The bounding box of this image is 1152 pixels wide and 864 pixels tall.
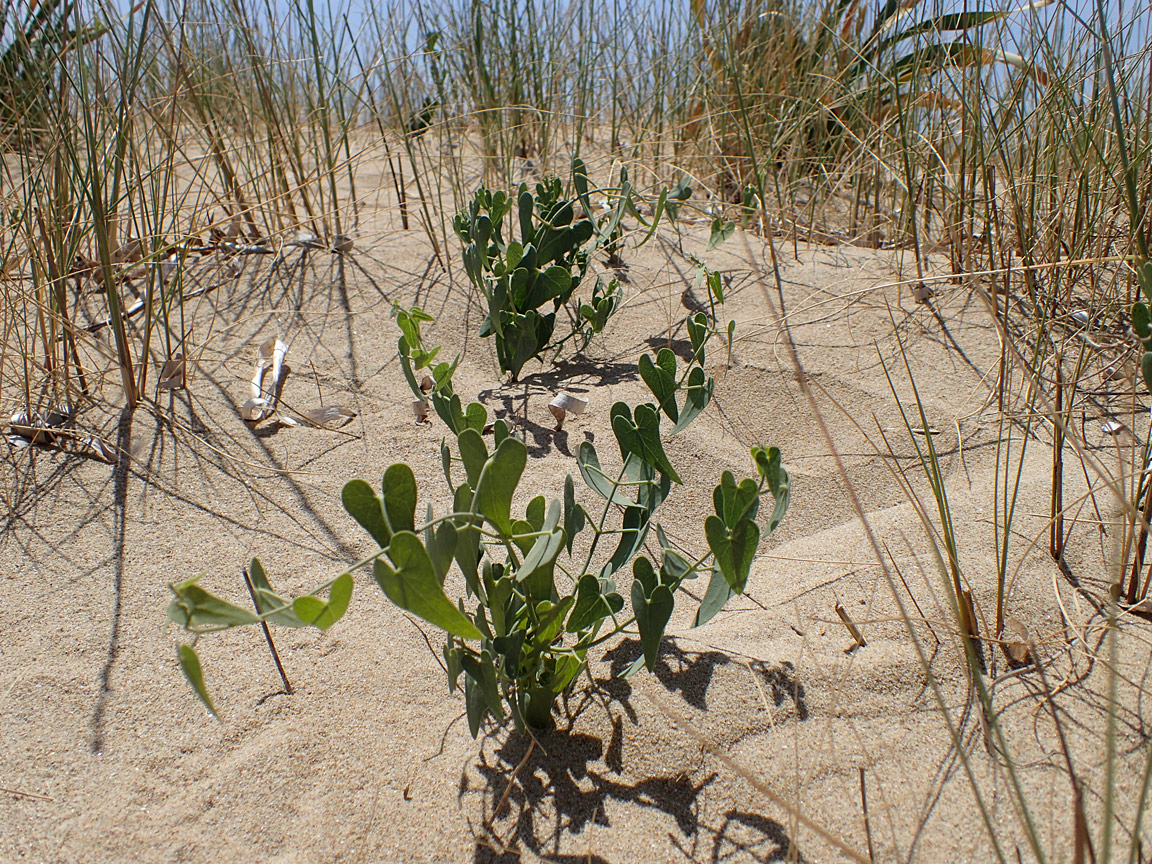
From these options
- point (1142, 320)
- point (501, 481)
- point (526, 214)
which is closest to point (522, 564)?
point (501, 481)

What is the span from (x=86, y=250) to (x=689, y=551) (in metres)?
1.70

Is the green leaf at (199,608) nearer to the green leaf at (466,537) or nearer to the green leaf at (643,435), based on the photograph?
the green leaf at (466,537)

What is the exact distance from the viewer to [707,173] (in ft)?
9.29

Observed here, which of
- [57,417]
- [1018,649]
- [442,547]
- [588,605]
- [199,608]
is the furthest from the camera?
[57,417]

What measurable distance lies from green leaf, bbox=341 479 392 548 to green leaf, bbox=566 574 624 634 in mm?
228

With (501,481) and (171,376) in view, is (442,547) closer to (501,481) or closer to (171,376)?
(501,481)

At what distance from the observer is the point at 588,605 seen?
32.9 inches

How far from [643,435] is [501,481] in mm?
206

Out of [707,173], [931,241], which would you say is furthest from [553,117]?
[931,241]

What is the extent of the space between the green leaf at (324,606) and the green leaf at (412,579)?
2 centimetres

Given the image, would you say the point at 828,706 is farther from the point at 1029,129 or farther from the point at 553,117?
the point at 553,117

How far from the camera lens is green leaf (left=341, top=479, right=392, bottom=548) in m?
0.63

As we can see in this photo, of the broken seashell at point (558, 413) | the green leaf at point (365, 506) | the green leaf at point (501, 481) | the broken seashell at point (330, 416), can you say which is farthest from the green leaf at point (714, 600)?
the broken seashell at point (330, 416)

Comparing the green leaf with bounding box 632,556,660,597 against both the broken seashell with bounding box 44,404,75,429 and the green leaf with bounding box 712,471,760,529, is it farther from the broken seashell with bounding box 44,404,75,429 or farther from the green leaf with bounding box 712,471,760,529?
the broken seashell with bounding box 44,404,75,429
